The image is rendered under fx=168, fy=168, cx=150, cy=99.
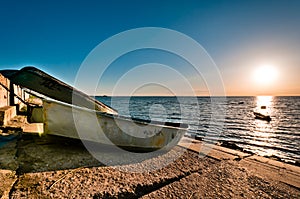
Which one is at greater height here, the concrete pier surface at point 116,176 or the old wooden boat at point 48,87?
the old wooden boat at point 48,87

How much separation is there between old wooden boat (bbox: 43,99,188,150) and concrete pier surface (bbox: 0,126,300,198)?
0.91 ft

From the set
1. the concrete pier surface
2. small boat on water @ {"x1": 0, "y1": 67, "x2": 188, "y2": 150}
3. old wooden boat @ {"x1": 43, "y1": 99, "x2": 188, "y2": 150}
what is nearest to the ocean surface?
the concrete pier surface

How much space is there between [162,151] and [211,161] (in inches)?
43.6

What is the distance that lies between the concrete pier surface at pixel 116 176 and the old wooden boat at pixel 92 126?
28 centimetres

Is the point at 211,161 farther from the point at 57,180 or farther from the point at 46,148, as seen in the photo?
the point at 46,148

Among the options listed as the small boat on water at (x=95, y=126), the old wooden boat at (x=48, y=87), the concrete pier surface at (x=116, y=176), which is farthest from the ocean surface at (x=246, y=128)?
the old wooden boat at (x=48, y=87)

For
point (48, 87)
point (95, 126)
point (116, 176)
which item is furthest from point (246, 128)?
point (48, 87)

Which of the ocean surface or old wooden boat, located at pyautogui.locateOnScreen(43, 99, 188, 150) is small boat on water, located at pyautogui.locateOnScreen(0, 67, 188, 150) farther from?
the ocean surface

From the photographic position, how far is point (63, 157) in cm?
296

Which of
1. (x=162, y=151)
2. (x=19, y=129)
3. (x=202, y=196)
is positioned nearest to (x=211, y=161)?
(x=162, y=151)

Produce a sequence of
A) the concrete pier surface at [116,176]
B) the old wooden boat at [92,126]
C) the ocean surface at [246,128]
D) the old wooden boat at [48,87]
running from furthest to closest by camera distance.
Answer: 1. the ocean surface at [246,128]
2. the old wooden boat at [48,87]
3. the old wooden boat at [92,126]
4. the concrete pier surface at [116,176]

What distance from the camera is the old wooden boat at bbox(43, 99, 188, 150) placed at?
322cm

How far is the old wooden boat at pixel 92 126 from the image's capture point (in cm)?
322

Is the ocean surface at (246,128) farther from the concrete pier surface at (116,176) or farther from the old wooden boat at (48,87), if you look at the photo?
the old wooden boat at (48,87)
